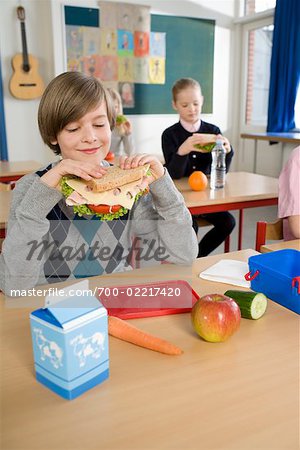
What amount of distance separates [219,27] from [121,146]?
2.60 m

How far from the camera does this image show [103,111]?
1377mm

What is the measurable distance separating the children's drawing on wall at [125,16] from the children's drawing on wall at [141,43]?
0.45ft

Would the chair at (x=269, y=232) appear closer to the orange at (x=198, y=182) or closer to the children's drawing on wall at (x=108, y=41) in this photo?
the orange at (x=198, y=182)

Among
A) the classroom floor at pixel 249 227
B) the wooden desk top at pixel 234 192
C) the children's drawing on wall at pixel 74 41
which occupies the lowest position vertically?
the classroom floor at pixel 249 227

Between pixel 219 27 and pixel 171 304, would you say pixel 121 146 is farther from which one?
pixel 171 304

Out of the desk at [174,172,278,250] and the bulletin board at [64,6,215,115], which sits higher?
the bulletin board at [64,6,215,115]

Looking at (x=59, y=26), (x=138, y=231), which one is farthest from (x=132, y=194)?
(x=59, y=26)

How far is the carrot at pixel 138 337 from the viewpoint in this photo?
904mm

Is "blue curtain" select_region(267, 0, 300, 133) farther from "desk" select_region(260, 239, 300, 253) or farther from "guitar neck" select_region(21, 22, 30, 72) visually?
"desk" select_region(260, 239, 300, 253)

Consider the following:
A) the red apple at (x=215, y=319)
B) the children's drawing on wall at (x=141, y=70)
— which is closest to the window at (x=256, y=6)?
the children's drawing on wall at (x=141, y=70)

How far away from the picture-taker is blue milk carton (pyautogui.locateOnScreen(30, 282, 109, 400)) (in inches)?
28.5

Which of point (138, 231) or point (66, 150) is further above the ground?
point (66, 150)

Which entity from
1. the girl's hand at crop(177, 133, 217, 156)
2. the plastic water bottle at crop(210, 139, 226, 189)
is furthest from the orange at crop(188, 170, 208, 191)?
the girl's hand at crop(177, 133, 217, 156)

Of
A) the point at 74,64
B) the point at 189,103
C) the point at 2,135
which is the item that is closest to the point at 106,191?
the point at 189,103
